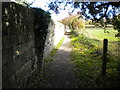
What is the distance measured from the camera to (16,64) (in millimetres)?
3502

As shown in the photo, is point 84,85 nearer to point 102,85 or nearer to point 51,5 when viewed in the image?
point 102,85

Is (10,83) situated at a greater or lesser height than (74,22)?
lesser

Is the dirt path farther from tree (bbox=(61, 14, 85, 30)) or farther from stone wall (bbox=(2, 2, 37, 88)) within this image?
tree (bbox=(61, 14, 85, 30))

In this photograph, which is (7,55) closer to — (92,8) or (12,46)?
(12,46)

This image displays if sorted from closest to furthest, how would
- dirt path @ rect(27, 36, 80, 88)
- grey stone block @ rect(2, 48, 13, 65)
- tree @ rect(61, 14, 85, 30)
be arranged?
1. grey stone block @ rect(2, 48, 13, 65)
2. dirt path @ rect(27, 36, 80, 88)
3. tree @ rect(61, 14, 85, 30)

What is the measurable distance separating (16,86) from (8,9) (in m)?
1.90

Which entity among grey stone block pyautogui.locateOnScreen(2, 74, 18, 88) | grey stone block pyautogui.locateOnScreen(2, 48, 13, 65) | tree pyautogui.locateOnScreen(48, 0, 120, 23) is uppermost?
tree pyautogui.locateOnScreen(48, 0, 120, 23)

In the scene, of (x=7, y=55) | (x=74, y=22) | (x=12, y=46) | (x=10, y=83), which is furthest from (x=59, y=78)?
(x=74, y=22)

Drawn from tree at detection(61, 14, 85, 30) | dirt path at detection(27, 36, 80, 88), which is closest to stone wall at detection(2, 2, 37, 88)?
dirt path at detection(27, 36, 80, 88)

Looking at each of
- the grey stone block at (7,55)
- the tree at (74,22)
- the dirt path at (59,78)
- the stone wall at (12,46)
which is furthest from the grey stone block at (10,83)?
the tree at (74,22)

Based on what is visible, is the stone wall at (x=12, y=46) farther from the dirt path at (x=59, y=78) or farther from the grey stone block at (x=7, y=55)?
Answer: the dirt path at (x=59, y=78)

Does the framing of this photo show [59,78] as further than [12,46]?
Yes

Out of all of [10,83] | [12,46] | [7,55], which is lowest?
[10,83]

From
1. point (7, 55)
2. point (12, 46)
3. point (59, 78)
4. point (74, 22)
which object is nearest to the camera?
point (7, 55)
